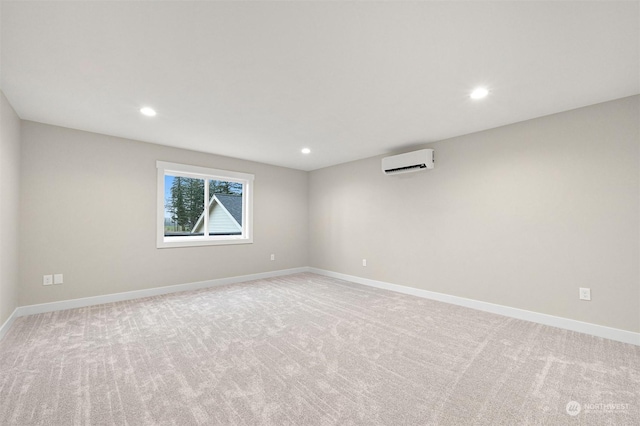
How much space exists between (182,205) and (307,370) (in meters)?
3.77

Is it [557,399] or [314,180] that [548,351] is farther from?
[314,180]

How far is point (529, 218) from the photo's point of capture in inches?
129

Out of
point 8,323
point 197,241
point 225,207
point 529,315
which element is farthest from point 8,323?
point 529,315

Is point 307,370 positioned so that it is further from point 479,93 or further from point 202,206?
point 202,206

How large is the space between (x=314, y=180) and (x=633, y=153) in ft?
15.9

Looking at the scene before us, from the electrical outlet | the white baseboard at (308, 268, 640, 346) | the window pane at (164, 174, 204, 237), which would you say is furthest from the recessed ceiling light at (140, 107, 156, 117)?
A: the electrical outlet

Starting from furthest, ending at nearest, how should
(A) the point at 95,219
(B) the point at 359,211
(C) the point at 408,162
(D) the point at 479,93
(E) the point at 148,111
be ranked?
(B) the point at 359,211 → (C) the point at 408,162 → (A) the point at 95,219 → (E) the point at 148,111 → (D) the point at 479,93

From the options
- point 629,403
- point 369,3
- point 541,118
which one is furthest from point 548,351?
point 369,3

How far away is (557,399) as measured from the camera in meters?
1.78

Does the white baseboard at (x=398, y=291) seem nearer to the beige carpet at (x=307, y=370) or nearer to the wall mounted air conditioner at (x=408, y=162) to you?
the beige carpet at (x=307, y=370)

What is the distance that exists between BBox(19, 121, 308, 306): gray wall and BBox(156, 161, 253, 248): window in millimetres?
129

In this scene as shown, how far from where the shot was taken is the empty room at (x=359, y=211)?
1715 millimetres

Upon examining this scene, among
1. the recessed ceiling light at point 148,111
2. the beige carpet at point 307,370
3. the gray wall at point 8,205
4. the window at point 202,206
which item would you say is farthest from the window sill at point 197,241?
the recessed ceiling light at point 148,111

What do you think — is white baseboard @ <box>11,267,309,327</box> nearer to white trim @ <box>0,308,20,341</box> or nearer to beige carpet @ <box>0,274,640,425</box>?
white trim @ <box>0,308,20,341</box>
